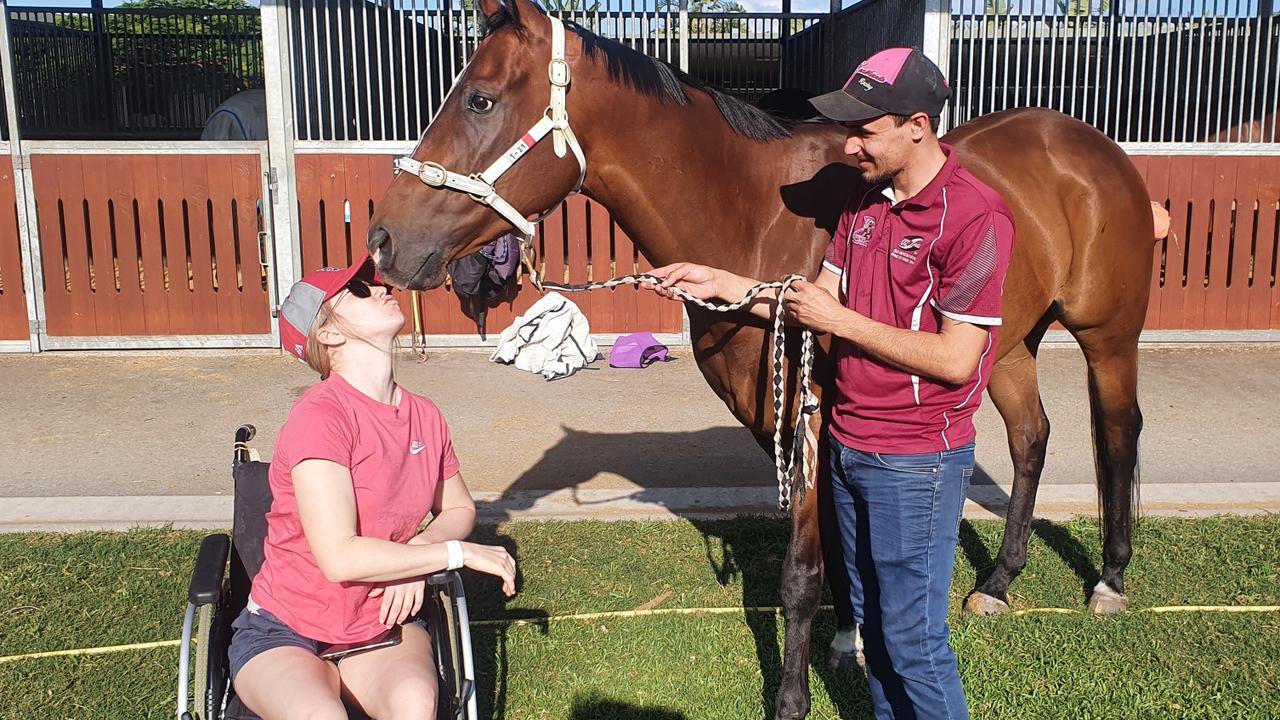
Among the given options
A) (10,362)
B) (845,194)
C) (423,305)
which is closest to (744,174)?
(845,194)

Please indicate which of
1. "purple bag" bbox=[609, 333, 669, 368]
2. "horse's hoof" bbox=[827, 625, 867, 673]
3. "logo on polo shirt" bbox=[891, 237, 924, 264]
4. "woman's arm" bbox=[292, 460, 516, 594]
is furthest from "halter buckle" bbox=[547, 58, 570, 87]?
"purple bag" bbox=[609, 333, 669, 368]

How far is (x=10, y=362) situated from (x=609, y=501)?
5997 mm

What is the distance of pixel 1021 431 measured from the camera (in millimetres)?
4402

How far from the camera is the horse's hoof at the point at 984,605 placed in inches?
157

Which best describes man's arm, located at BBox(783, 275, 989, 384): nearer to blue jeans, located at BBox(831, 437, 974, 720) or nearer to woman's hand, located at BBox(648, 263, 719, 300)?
blue jeans, located at BBox(831, 437, 974, 720)

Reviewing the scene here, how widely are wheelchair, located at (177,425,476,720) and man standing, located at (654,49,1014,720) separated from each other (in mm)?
1085

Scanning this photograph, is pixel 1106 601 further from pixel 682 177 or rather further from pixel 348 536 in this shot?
pixel 348 536

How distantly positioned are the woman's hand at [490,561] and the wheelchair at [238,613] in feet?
0.44

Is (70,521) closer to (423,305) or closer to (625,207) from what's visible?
(625,207)

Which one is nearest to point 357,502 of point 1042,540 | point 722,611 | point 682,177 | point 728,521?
point 682,177

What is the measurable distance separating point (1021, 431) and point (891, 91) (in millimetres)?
2503

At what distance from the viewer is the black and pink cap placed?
91.4 inches

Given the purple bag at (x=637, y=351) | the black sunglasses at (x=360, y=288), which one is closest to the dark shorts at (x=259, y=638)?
the black sunglasses at (x=360, y=288)

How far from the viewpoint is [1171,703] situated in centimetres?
330
